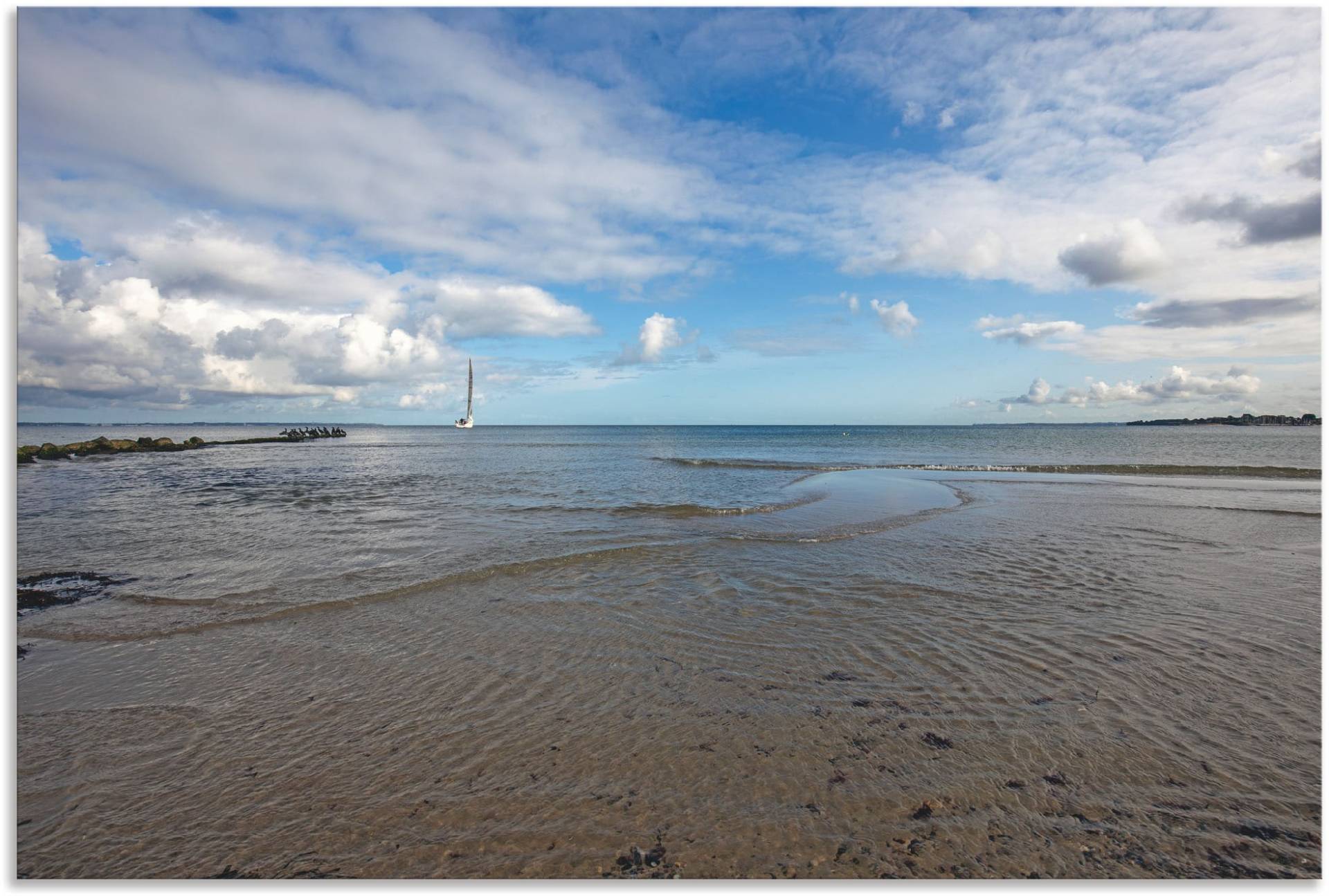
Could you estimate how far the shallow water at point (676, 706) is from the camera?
12.7 feet

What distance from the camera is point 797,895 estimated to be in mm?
3148

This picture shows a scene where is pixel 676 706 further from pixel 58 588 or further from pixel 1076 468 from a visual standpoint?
pixel 1076 468

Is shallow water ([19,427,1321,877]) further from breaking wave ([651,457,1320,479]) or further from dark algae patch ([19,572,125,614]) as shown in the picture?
breaking wave ([651,457,1320,479])

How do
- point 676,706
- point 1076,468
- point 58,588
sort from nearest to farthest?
point 676,706, point 58,588, point 1076,468

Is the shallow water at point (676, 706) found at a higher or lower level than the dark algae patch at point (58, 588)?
higher

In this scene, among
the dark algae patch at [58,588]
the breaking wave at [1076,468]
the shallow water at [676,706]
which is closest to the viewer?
the shallow water at [676,706]

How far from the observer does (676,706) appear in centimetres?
580

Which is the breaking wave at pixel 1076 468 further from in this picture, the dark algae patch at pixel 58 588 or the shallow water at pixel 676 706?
the dark algae patch at pixel 58 588

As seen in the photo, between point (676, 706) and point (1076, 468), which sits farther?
point (1076, 468)

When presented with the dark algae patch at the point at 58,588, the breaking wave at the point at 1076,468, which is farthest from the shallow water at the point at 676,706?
the breaking wave at the point at 1076,468

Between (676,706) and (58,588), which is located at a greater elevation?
(676,706)

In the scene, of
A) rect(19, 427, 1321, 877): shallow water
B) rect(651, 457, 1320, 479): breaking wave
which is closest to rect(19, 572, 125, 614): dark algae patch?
rect(19, 427, 1321, 877): shallow water

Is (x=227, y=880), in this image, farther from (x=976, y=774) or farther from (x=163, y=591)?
(x=163, y=591)

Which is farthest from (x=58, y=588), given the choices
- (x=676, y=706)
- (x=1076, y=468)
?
(x=1076, y=468)
